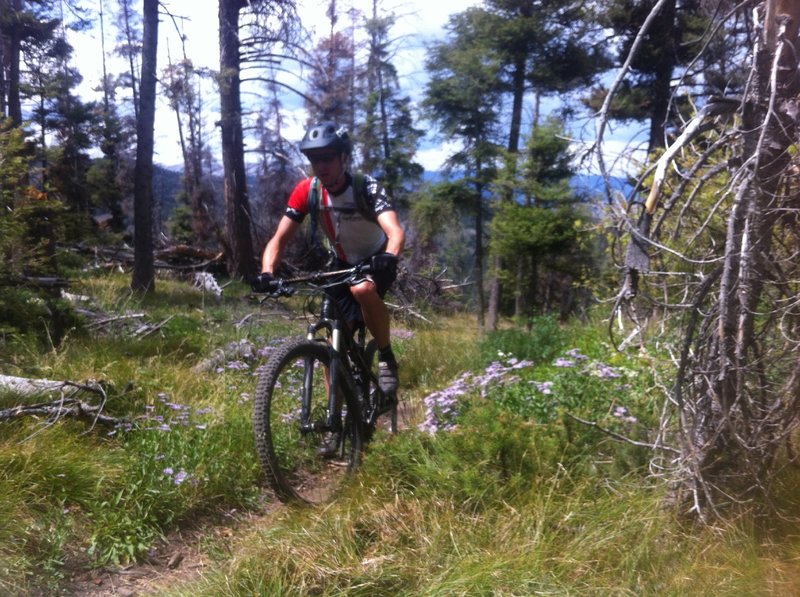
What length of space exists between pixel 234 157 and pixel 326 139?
1250cm

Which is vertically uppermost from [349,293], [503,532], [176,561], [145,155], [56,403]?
[145,155]

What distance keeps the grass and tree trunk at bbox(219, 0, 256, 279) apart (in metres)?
10.4

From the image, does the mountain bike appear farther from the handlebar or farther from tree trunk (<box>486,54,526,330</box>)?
tree trunk (<box>486,54,526,330</box>)

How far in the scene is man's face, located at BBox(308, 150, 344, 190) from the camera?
3.41 metres

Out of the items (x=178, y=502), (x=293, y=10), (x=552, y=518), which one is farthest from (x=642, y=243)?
(x=293, y=10)

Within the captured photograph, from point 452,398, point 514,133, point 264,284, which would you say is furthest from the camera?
point 514,133

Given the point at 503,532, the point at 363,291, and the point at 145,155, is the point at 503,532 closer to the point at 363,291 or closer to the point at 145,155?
the point at 363,291

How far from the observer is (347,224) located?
3768 millimetres

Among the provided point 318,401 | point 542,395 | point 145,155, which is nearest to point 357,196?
point 318,401

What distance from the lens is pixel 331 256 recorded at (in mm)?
4031

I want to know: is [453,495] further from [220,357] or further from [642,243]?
[220,357]

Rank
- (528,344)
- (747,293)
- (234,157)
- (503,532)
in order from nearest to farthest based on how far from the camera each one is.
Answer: (747,293) < (503,532) < (528,344) < (234,157)

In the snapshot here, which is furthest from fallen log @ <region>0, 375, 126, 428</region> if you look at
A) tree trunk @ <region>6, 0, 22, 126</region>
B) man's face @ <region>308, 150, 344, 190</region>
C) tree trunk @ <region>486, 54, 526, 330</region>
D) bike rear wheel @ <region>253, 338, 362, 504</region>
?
tree trunk @ <region>486, 54, 526, 330</region>

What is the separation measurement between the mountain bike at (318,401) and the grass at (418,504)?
0.76 ft
